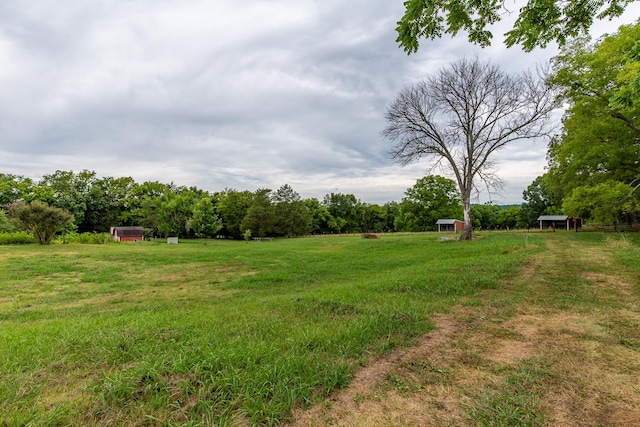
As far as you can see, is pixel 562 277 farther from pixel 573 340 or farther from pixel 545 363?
pixel 545 363

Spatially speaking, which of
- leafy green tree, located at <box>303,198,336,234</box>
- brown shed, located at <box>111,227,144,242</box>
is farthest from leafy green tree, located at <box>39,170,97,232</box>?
leafy green tree, located at <box>303,198,336,234</box>

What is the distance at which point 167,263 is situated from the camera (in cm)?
1362

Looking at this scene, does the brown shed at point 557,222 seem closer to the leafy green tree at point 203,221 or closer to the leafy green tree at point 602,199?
the leafy green tree at point 602,199

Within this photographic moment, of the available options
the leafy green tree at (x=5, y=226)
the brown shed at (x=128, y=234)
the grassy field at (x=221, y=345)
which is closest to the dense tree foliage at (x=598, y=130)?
the grassy field at (x=221, y=345)

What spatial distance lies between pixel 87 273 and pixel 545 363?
12.8 metres

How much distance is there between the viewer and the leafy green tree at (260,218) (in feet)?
149

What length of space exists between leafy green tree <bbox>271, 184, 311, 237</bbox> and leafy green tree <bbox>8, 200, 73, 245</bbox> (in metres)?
28.3

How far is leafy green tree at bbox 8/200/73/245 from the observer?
21000 mm

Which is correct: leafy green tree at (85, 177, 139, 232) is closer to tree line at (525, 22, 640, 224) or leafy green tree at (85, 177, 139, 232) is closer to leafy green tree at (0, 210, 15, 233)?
leafy green tree at (0, 210, 15, 233)

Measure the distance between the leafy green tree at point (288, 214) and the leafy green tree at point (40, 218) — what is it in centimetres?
2829

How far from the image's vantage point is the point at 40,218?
2138 centimetres

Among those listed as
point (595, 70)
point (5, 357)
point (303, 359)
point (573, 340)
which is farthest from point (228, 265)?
point (595, 70)

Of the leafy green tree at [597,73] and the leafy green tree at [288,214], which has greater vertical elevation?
the leafy green tree at [597,73]

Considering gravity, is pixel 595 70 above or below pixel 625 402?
above
